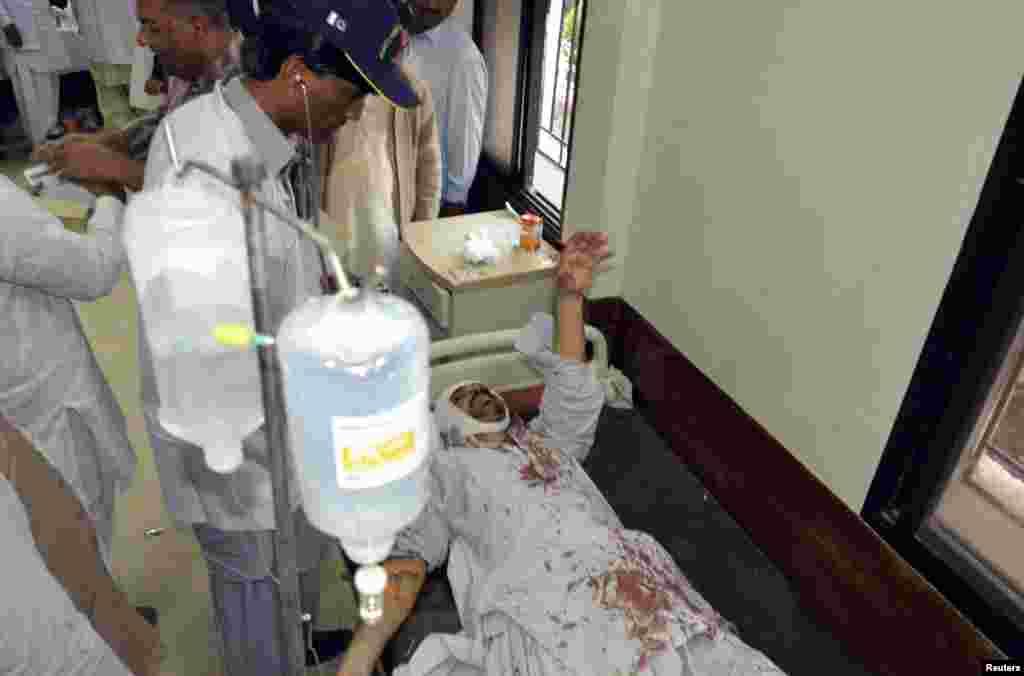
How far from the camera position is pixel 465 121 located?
10.9 feet

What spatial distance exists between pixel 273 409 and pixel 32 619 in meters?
0.68

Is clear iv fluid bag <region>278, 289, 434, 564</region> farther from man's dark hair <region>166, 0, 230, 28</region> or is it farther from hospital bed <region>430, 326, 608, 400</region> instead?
hospital bed <region>430, 326, 608, 400</region>

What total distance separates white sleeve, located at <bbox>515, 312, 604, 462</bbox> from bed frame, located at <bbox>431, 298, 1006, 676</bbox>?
365mm

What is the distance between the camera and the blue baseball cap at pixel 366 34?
4.37 feet

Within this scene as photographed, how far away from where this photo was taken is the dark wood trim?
1.79 m

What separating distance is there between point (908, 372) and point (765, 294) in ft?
1.67

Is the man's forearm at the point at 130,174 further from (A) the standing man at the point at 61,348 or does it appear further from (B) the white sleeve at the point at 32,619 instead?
(B) the white sleeve at the point at 32,619

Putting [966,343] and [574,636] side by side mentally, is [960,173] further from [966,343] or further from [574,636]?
[574,636]

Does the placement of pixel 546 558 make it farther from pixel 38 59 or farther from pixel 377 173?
pixel 38 59

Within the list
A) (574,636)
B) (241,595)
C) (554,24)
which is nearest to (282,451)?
(574,636)

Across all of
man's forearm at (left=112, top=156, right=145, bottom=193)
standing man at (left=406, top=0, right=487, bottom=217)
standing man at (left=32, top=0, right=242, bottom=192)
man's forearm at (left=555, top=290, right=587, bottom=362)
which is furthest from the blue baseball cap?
standing man at (left=406, top=0, right=487, bottom=217)

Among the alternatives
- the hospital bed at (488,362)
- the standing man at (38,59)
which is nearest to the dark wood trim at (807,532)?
the hospital bed at (488,362)

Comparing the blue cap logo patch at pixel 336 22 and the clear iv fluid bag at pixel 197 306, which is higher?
the blue cap logo patch at pixel 336 22

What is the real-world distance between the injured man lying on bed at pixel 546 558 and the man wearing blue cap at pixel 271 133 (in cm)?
39
